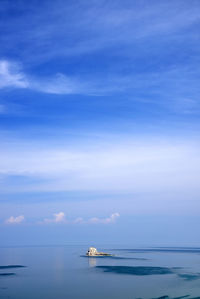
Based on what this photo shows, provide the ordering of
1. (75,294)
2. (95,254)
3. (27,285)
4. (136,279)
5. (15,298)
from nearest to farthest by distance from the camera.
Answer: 1. (15,298)
2. (75,294)
3. (27,285)
4. (136,279)
5. (95,254)

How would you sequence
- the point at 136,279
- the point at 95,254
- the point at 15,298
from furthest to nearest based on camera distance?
the point at 95,254
the point at 136,279
the point at 15,298

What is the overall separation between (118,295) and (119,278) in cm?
1726

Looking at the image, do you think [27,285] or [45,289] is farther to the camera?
[27,285]

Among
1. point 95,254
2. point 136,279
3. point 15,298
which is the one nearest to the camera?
point 15,298

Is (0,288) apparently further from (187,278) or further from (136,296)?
(187,278)

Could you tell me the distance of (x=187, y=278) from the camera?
186 feet

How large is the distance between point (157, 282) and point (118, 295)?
13.3 m

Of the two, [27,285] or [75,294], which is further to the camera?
[27,285]

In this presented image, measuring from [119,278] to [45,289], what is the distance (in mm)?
17178

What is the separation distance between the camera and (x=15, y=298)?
39.8m

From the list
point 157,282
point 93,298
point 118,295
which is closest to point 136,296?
point 118,295

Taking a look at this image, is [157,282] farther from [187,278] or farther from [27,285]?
[27,285]

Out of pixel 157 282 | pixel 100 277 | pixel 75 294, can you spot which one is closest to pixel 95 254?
pixel 100 277

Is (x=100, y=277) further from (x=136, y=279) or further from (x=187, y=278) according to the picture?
(x=187, y=278)
